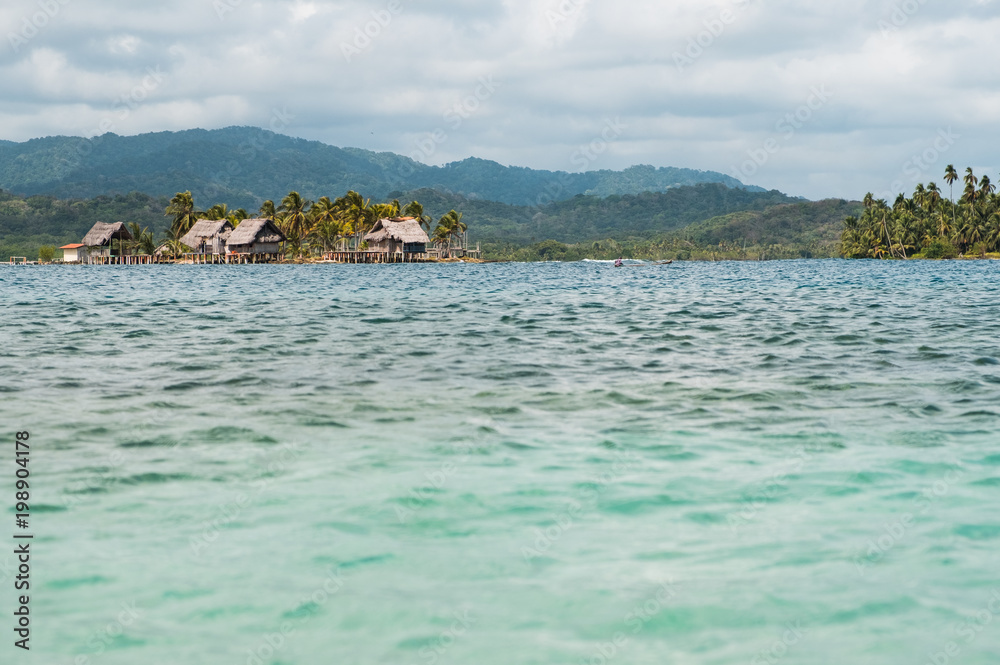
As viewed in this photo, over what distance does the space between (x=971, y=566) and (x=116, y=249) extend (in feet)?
500

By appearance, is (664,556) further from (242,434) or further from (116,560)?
(242,434)

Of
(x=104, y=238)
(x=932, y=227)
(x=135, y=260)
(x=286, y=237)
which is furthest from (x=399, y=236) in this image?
(x=932, y=227)

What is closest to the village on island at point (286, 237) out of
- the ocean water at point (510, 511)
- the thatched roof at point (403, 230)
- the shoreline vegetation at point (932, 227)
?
the thatched roof at point (403, 230)

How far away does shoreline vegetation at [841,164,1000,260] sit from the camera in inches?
5236

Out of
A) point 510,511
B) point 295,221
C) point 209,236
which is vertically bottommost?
point 510,511

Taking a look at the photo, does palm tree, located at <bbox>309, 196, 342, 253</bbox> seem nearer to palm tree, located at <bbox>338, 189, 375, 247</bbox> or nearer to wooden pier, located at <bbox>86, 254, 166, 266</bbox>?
palm tree, located at <bbox>338, 189, 375, 247</bbox>

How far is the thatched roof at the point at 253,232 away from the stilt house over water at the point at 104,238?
23.8m

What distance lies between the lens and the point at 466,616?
19.8 ft

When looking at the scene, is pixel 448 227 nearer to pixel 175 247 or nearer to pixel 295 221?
pixel 295 221

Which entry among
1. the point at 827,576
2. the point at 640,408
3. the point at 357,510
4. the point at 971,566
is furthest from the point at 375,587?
the point at 640,408

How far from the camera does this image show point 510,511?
8250mm

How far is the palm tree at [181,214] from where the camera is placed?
458 ft

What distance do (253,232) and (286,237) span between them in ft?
45.4

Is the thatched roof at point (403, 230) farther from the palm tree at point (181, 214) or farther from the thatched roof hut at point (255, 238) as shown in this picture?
the palm tree at point (181, 214)
